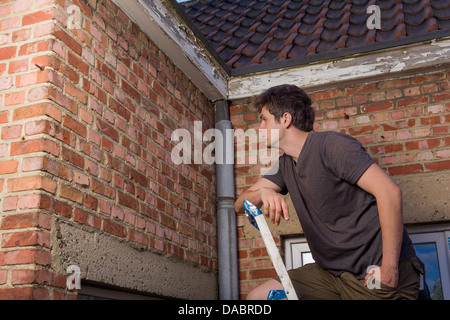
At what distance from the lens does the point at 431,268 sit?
4199 millimetres

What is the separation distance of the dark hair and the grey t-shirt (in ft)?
1.14

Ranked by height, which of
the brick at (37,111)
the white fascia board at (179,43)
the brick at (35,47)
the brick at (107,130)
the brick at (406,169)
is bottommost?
the brick at (37,111)

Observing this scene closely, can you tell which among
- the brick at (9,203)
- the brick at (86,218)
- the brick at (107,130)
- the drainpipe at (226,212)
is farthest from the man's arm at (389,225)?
the drainpipe at (226,212)

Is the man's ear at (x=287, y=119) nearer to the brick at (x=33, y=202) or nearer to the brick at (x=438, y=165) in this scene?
the brick at (x=33, y=202)

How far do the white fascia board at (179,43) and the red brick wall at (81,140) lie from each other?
0.09 metres

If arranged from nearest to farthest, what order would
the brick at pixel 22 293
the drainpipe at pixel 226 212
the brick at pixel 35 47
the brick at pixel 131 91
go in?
the brick at pixel 22 293, the brick at pixel 35 47, the brick at pixel 131 91, the drainpipe at pixel 226 212

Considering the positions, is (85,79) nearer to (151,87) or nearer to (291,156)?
(151,87)

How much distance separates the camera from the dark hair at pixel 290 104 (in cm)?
310

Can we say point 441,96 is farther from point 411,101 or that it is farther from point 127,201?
point 127,201

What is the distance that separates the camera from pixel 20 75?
9.05 feet

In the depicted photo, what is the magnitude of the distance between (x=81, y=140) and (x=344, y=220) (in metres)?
1.51

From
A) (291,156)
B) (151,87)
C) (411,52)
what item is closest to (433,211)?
(411,52)

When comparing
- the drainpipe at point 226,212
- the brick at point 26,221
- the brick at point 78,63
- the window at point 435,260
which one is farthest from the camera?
the drainpipe at point 226,212
